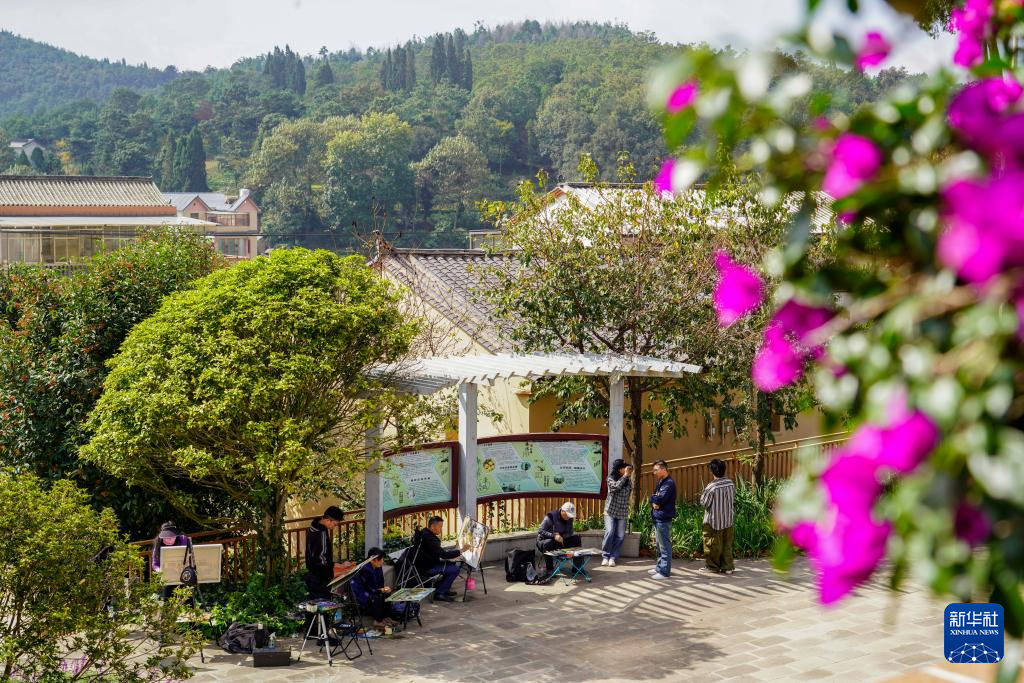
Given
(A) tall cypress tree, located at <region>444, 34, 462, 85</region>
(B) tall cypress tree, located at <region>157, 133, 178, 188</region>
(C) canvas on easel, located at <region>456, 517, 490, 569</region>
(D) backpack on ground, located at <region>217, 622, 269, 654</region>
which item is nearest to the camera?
(D) backpack on ground, located at <region>217, 622, 269, 654</region>

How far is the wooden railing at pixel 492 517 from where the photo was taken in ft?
45.6

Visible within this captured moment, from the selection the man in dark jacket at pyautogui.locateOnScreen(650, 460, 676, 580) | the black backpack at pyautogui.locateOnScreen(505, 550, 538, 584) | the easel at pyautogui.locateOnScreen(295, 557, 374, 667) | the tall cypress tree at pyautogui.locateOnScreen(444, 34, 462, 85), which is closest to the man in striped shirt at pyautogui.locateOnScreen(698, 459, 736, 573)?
the man in dark jacket at pyautogui.locateOnScreen(650, 460, 676, 580)

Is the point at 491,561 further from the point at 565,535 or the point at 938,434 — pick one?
the point at 938,434

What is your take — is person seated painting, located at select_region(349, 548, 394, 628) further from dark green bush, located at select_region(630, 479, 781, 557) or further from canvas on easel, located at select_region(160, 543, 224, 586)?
dark green bush, located at select_region(630, 479, 781, 557)

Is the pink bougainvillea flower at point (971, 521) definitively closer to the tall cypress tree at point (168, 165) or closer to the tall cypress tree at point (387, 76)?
the tall cypress tree at point (168, 165)

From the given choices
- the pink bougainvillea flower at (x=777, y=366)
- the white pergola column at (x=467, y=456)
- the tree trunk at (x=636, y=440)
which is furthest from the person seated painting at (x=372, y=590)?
the pink bougainvillea flower at (x=777, y=366)

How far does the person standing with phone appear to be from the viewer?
49.7 feet

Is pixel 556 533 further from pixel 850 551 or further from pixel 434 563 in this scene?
pixel 850 551

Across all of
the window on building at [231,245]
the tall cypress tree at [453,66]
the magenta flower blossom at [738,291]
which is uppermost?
the tall cypress tree at [453,66]

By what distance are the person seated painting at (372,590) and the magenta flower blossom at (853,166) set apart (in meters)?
11.0

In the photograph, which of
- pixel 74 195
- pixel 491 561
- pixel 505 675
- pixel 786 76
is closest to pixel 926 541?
pixel 786 76

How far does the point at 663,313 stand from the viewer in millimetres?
16828

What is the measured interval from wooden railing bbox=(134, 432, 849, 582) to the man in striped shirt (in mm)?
1335

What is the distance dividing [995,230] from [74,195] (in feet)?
256
